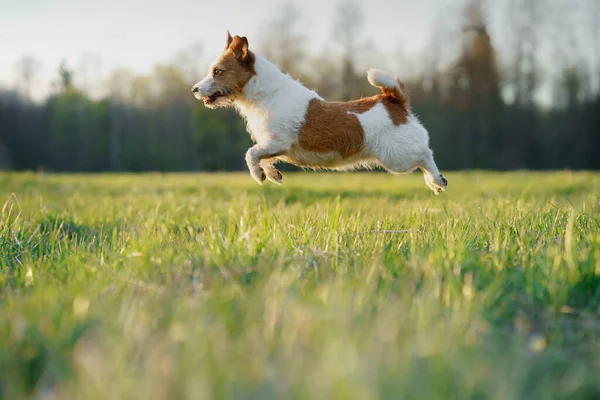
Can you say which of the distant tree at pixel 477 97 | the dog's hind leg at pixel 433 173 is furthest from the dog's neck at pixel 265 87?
the distant tree at pixel 477 97

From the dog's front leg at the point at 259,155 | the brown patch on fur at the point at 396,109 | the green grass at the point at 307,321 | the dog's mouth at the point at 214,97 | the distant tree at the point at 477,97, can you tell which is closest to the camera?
the green grass at the point at 307,321

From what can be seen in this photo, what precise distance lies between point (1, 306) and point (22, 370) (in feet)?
2.42

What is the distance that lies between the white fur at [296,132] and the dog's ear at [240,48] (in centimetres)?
16

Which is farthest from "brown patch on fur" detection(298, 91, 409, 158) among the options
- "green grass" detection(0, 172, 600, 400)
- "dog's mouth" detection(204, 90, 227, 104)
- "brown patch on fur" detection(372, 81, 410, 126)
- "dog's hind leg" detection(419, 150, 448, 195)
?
"green grass" detection(0, 172, 600, 400)

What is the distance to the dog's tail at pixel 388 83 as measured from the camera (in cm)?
526

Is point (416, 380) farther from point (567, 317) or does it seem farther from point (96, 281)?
point (96, 281)

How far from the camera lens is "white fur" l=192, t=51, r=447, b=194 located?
491cm

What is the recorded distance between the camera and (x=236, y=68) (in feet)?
16.3

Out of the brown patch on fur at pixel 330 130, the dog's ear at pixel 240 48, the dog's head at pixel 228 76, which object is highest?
the dog's ear at pixel 240 48

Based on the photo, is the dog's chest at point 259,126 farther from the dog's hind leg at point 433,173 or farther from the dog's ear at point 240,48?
the dog's hind leg at point 433,173

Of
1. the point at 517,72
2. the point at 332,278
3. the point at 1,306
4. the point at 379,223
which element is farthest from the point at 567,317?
the point at 517,72

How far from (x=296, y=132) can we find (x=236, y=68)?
784mm

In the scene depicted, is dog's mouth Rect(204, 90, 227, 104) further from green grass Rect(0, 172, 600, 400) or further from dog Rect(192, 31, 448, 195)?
green grass Rect(0, 172, 600, 400)

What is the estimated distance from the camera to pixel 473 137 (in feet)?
121
